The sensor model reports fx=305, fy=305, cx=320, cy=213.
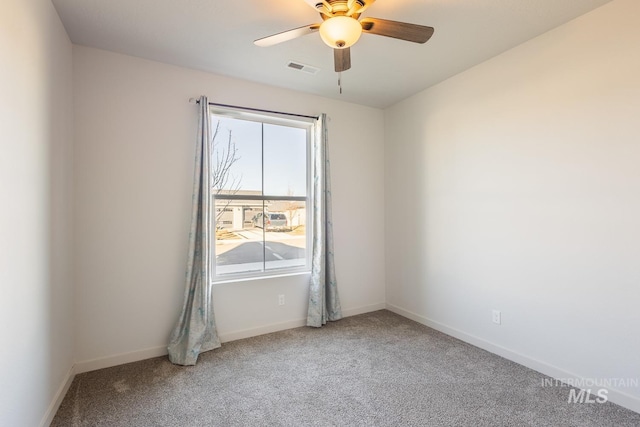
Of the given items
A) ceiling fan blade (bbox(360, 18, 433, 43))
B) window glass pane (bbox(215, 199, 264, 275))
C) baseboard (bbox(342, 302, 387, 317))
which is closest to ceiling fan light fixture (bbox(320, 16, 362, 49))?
ceiling fan blade (bbox(360, 18, 433, 43))

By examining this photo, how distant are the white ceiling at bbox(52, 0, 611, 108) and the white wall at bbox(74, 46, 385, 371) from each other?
0.21m

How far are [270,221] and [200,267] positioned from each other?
3.06ft

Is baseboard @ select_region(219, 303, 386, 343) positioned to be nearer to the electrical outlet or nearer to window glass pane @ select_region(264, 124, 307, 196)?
window glass pane @ select_region(264, 124, 307, 196)

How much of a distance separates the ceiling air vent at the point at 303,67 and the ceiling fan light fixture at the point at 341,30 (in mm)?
1148

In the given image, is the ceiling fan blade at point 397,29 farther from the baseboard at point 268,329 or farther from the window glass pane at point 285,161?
the baseboard at point 268,329

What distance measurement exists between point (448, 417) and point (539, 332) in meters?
1.14

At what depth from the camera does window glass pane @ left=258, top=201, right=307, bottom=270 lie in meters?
3.46

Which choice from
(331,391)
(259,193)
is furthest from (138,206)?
(331,391)

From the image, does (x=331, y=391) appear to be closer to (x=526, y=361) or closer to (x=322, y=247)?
(x=322, y=247)

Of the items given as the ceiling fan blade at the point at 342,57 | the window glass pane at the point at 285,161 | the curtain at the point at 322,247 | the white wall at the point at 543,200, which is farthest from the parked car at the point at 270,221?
the ceiling fan blade at the point at 342,57

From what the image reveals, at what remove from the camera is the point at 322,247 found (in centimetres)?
349

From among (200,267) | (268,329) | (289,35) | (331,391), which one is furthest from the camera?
(268,329)

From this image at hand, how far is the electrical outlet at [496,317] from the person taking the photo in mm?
2744

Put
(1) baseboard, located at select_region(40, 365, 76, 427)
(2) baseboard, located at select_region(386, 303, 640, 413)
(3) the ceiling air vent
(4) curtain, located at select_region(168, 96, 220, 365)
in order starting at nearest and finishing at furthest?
(1) baseboard, located at select_region(40, 365, 76, 427) < (2) baseboard, located at select_region(386, 303, 640, 413) < (4) curtain, located at select_region(168, 96, 220, 365) < (3) the ceiling air vent
